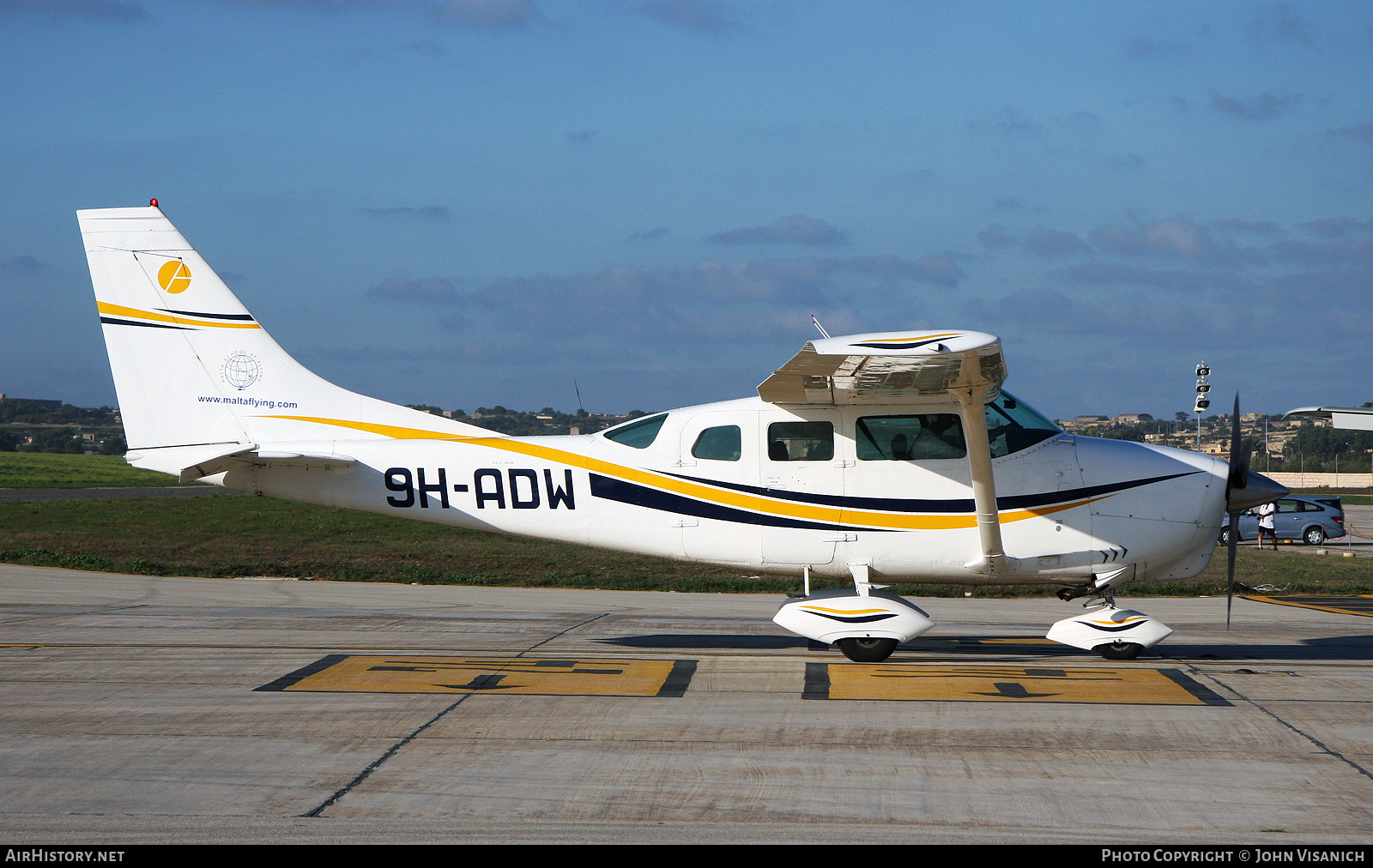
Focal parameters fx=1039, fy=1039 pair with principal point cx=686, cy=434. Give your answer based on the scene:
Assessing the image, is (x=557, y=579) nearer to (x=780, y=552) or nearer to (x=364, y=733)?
(x=780, y=552)

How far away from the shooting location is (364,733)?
707 cm

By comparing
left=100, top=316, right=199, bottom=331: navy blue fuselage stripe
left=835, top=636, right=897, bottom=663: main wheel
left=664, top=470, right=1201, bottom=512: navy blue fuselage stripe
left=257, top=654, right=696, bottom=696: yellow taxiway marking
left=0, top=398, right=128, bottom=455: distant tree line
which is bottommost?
left=0, top=398, right=128, bottom=455: distant tree line

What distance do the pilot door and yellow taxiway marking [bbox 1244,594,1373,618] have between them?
922 cm

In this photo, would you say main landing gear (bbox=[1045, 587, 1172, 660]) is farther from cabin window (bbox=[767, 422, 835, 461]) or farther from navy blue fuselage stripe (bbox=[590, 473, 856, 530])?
cabin window (bbox=[767, 422, 835, 461])

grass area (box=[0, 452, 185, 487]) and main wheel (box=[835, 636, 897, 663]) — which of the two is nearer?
main wheel (box=[835, 636, 897, 663])

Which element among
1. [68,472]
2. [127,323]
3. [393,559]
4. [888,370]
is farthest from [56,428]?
[888,370]

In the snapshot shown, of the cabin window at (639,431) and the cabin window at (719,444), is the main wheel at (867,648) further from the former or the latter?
the cabin window at (639,431)

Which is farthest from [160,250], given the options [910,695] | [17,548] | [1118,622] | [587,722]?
[17,548]

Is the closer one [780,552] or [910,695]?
[910,695]

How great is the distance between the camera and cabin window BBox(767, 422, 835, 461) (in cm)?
1026

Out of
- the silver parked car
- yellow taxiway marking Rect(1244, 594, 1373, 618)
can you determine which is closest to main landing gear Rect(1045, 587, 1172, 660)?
yellow taxiway marking Rect(1244, 594, 1373, 618)

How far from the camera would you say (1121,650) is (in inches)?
397

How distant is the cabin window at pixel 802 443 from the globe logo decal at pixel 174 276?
20.7 feet
